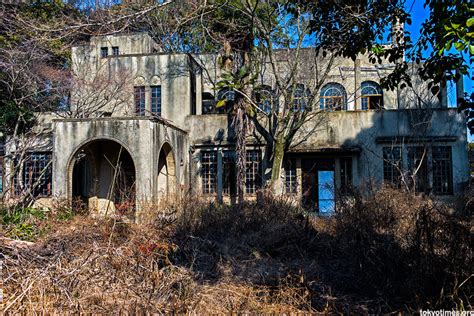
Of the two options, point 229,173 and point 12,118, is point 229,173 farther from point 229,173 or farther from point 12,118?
point 12,118

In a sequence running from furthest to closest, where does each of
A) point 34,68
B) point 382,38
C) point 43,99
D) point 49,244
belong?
point 43,99
point 34,68
point 49,244
point 382,38

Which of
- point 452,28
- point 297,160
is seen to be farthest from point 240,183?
point 452,28

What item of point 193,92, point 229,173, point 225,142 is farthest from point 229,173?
point 193,92

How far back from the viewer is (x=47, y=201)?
20266 mm

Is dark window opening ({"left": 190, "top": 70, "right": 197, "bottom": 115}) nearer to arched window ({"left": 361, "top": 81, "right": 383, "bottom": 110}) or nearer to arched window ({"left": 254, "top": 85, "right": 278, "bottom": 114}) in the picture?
arched window ({"left": 254, "top": 85, "right": 278, "bottom": 114})

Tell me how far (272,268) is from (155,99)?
46.2ft

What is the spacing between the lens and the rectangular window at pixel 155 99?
2059cm

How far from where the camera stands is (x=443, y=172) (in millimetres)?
18703

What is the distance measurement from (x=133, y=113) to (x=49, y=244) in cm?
1270

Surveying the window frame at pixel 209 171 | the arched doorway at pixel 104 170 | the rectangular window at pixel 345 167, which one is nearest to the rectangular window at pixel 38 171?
the arched doorway at pixel 104 170

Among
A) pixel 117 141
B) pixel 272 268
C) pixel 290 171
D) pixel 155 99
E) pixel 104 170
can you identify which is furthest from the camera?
pixel 155 99

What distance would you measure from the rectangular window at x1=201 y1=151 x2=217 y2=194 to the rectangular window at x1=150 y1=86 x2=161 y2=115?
127 inches

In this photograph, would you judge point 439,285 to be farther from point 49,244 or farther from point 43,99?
point 43,99

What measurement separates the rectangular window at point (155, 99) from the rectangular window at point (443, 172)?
41.0 feet
